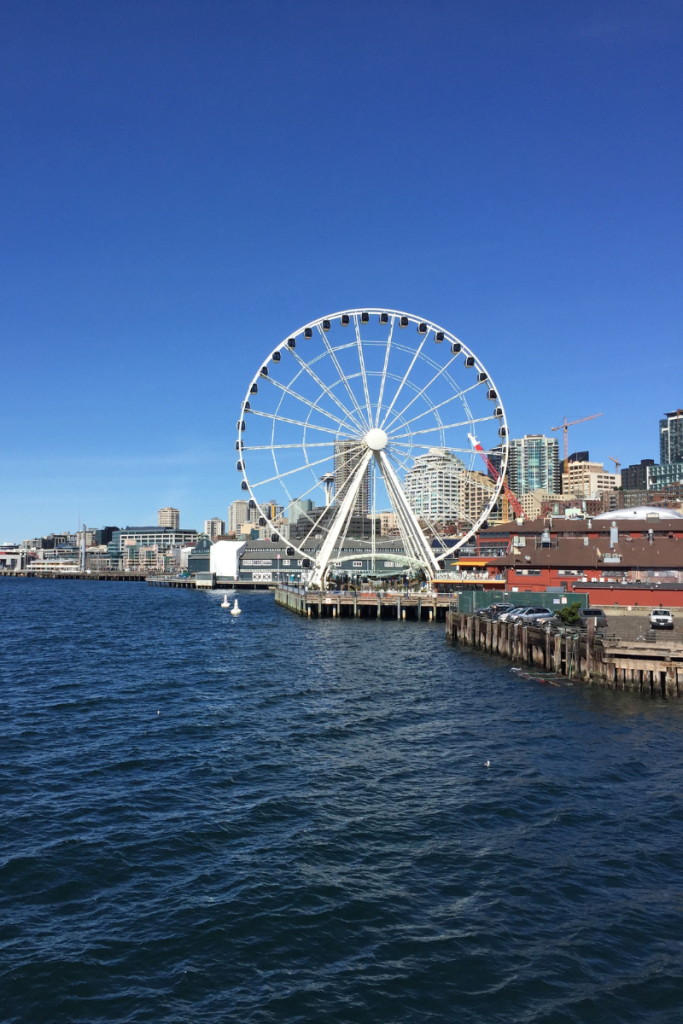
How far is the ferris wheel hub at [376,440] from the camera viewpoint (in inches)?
3152

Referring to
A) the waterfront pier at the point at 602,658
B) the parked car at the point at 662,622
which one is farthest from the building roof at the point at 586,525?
the parked car at the point at 662,622

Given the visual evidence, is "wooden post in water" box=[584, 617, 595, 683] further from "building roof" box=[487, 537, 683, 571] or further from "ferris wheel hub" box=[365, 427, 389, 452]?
"ferris wheel hub" box=[365, 427, 389, 452]

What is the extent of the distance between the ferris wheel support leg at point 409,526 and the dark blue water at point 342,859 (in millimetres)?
46712

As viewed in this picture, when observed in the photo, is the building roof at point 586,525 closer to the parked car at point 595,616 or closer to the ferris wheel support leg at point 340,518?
the ferris wheel support leg at point 340,518

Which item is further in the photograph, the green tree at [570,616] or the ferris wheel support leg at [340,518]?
the ferris wheel support leg at [340,518]

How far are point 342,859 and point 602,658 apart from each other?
25.9 m

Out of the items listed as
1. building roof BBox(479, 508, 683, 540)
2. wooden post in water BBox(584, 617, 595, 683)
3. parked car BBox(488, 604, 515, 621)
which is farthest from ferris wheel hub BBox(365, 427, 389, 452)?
wooden post in water BBox(584, 617, 595, 683)

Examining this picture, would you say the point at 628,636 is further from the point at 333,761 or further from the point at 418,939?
the point at 418,939

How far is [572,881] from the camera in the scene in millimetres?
17484

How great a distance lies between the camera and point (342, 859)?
1873 cm

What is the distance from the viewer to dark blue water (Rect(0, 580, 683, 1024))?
13.5 meters

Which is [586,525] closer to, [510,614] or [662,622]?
[510,614]

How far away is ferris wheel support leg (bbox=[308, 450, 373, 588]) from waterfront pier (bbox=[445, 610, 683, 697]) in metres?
32.1

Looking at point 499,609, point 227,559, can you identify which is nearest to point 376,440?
point 499,609
